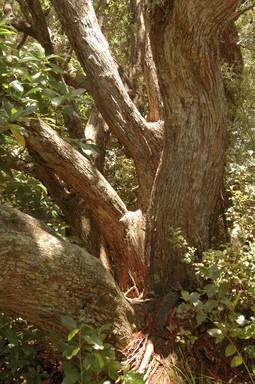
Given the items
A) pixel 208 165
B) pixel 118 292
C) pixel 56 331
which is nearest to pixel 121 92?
pixel 208 165

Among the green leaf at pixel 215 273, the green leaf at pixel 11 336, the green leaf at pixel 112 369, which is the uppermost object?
the green leaf at pixel 215 273

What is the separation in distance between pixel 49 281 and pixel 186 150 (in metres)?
1.49

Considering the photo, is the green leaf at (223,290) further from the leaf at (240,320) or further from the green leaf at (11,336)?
the green leaf at (11,336)

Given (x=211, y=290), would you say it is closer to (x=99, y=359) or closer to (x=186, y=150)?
(x=99, y=359)

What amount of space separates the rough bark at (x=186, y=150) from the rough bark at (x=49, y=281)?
2.50 ft

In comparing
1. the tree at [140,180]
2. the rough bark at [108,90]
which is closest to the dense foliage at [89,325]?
the tree at [140,180]

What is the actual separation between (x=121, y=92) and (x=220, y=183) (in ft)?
4.27

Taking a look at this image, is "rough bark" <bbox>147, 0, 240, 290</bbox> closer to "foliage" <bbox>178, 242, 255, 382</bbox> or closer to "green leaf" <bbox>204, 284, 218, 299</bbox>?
"foliage" <bbox>178, 242, 255, 382</bbox>

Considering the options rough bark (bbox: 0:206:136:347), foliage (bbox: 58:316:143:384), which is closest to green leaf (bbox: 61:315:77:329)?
foliage (bbox: 58:316:143:384)

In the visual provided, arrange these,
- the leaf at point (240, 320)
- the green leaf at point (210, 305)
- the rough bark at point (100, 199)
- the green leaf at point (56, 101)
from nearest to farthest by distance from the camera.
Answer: the leaf at point (240, 320) → the green leaf at point (210, 305) → the green leaf at point (56, 101) → the rough bark at point (100, 199)

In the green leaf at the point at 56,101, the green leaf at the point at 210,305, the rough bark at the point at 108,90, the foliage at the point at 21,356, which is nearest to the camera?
the green leaf at the point at 210,305

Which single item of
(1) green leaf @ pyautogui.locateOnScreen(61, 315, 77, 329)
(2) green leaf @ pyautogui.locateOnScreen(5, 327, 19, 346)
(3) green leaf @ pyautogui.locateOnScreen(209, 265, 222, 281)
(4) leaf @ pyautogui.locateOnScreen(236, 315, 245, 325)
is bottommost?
(2) green leaf @ pyautogui.locateOnScreen(5, 327, 19, 346)

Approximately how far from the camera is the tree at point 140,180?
104 inches

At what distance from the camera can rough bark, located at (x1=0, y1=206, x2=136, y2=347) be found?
8.18 feet
